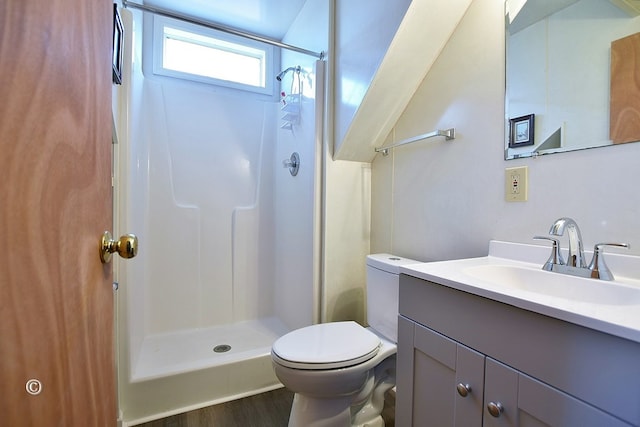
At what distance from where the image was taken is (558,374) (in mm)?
564

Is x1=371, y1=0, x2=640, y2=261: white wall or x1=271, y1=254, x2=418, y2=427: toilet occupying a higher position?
x1=371, y1=0, x2=640, y2=261: white wall

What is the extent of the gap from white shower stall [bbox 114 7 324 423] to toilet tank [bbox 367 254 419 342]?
39cm

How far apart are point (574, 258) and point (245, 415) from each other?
157cm

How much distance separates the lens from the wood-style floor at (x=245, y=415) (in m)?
1.45

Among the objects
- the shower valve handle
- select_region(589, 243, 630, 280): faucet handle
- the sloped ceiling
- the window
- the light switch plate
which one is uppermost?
the window

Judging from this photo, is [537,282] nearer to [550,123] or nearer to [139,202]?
[550,123]

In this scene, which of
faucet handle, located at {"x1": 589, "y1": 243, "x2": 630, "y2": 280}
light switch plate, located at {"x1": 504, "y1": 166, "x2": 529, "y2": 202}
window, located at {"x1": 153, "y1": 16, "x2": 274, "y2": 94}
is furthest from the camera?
window, located at {"x1": 153, "y1": 16, "x2": 274, "y2": 94}

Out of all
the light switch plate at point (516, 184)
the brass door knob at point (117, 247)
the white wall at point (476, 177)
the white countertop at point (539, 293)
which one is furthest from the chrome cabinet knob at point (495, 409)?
the brass door knob at point (117, 247)

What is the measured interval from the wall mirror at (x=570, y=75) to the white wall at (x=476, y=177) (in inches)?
1.8

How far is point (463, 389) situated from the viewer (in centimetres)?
72

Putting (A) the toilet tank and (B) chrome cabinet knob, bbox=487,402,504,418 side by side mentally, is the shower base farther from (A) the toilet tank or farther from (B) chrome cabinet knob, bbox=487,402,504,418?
(B) chrome cabinet knob, bbox=487,402,504,418

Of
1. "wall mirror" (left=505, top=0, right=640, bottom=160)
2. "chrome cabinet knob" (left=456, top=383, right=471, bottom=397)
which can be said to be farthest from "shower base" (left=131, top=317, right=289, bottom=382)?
"wall mirror" (left=505, top=0, right=640, bottom=160)

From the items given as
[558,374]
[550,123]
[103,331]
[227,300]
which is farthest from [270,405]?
[550,123]

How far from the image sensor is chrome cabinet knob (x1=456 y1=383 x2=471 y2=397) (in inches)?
28.3
